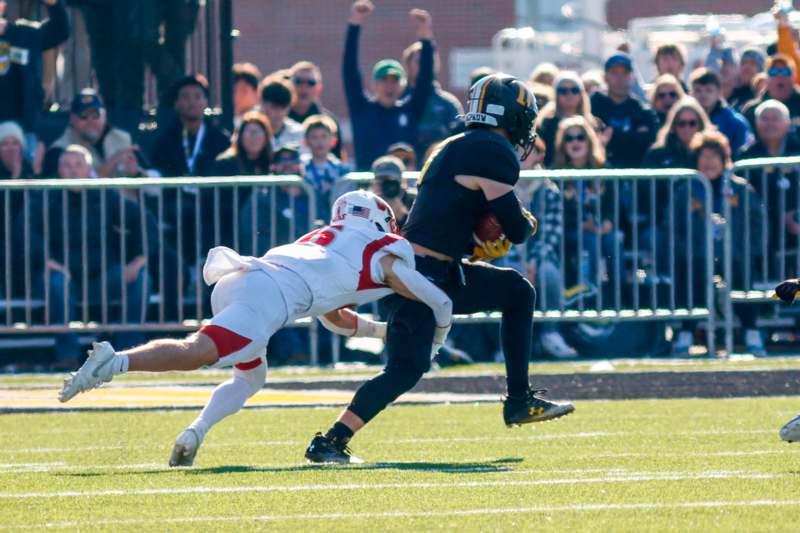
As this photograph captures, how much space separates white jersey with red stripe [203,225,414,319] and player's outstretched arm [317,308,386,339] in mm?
294

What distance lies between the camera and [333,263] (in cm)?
902

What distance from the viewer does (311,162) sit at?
15.9 meters

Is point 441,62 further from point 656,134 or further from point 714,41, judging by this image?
point 656,134

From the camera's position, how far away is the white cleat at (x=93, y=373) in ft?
27.3

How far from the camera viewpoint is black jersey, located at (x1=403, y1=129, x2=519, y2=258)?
937 centimetres

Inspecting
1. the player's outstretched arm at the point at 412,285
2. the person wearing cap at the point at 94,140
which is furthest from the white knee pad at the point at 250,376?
the person wearing cap at the point at 94,140

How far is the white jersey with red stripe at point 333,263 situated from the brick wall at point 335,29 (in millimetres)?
26312

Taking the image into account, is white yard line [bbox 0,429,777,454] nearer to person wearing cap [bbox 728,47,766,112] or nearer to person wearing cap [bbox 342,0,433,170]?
person wearing cap [bbox 342,0,433,170]

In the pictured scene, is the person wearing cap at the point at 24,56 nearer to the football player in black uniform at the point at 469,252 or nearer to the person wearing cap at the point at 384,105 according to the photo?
the person wearing cap at the point at 384,105

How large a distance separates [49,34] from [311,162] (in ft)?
8.74

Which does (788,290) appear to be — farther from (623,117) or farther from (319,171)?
(623,117)

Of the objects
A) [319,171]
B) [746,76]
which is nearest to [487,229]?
[319,171]

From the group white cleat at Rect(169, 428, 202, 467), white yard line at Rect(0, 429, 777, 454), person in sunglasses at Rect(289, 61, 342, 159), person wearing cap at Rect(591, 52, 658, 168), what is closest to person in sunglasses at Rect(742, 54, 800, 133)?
person wearing cap at Rect(591, 52, 658, 168)

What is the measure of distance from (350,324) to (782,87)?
8.82 metres
